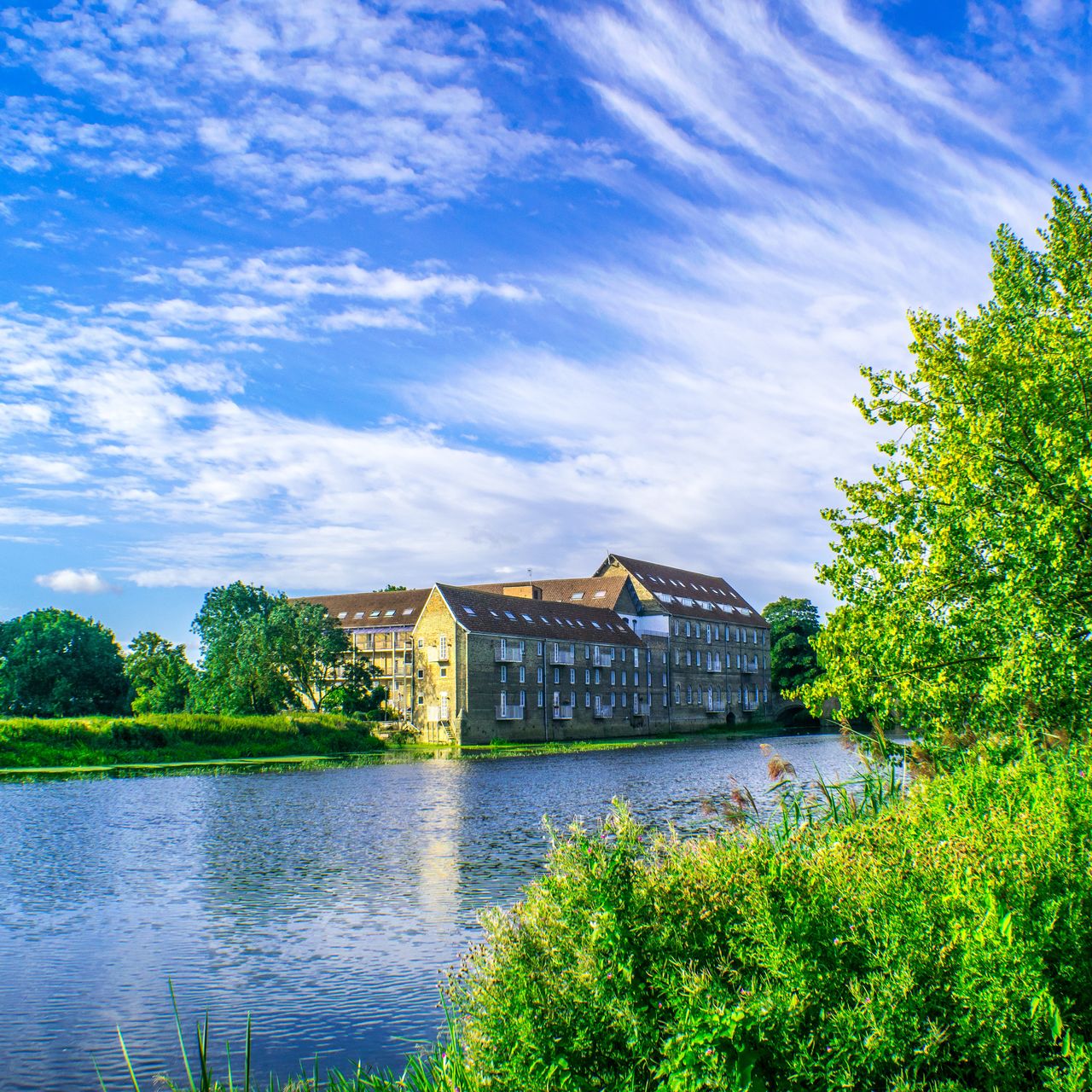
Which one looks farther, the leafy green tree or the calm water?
the leafy green tree

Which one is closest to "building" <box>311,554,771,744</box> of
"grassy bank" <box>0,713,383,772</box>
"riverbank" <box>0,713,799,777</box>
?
"riverbank" <box>0,713,799,777</box>

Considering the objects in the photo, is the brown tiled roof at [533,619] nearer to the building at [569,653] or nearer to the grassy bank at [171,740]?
the building at [569,653]

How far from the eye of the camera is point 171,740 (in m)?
52.6

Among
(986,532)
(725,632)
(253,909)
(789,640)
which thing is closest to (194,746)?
(253,909)

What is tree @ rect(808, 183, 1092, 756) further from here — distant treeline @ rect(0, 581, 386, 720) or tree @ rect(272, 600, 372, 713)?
tree @ rect(272, 600, 372, 713)

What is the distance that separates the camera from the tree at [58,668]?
99.2 meters

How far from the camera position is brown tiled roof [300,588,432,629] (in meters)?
91.1

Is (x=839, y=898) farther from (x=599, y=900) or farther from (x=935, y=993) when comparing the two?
(x=599, y=900)

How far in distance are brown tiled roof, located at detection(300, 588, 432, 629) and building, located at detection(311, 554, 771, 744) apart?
0.16 m

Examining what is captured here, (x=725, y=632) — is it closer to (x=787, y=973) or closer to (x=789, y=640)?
(x=789, y=640)

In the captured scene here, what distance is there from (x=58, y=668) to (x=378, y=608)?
3347cm

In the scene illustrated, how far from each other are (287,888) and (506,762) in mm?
35123

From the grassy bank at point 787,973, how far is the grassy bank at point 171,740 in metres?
45.5

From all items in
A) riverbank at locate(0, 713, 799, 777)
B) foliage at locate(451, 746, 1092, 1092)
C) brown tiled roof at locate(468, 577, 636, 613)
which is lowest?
riverbank at locate(0, 713, 799, 777)
